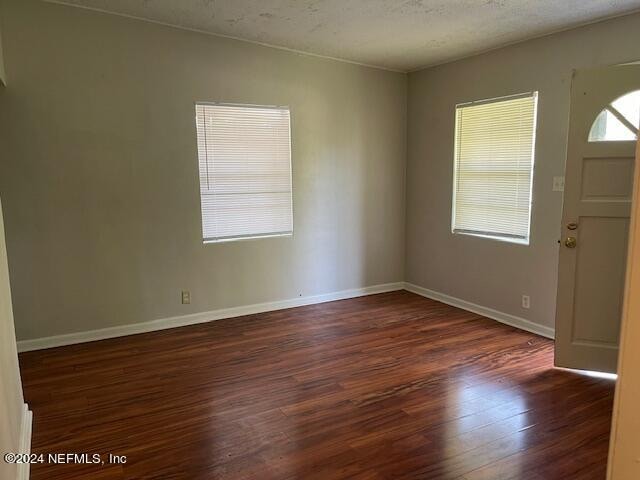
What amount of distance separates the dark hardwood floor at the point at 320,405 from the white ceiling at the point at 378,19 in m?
2.54

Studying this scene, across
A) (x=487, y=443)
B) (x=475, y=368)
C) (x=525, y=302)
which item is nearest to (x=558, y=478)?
(x=487, y=443)

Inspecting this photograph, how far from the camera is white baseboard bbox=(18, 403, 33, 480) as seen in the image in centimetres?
190

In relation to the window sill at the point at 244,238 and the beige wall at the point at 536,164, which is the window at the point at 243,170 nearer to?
the window sill at the point at 244,238

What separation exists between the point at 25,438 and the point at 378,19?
3519mm

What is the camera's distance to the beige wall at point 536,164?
11.3ft

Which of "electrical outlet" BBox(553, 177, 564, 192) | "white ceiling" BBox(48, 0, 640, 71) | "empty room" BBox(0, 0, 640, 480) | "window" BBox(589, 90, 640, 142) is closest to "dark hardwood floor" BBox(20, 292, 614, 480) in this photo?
"empty room" BBox(0, 0, 640, 480)

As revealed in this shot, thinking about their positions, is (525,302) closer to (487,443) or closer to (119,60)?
(487,443)

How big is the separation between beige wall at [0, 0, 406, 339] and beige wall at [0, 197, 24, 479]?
4.51ft

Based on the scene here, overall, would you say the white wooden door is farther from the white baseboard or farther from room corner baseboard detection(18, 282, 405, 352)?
the white baseboard

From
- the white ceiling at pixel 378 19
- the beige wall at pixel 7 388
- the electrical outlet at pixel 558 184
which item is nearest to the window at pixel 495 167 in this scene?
the electrical outlet at pixel 558 184

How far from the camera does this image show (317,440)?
228 centimetres

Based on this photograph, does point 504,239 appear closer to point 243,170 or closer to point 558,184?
point 558,184

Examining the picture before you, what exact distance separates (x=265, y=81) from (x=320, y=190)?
1.22 m

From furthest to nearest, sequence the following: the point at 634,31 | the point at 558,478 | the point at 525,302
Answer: the point at 525,302 → the point at 634,31 → the point at 558,478
